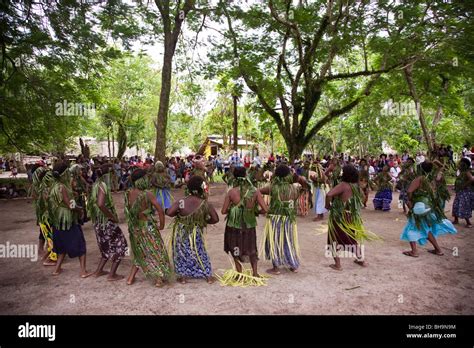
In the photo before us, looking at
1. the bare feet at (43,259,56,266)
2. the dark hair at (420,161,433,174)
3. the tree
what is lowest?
the bare feet at (43,259,56,266)

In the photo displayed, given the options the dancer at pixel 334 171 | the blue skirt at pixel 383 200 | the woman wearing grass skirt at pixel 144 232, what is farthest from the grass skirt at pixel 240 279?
the blue skirt at pixel 383 200

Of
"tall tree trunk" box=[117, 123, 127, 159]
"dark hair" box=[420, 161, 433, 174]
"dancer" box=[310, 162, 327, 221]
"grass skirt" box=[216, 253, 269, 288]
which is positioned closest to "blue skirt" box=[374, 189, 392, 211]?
"dancer" box=[310, 162, 327, 221]

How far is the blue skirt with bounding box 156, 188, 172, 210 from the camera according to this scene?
8.75m

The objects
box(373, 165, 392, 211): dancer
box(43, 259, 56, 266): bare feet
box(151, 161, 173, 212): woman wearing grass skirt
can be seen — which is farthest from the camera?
box(373, 165, 392, 211): dancer

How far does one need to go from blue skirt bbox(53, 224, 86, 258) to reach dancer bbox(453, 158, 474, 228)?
893 centimetres

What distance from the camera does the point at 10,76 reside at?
33.9 ft

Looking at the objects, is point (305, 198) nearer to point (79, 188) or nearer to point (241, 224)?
point (241, 224)

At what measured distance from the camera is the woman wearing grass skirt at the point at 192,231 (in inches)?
183

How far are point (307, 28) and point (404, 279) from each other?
10687 mm

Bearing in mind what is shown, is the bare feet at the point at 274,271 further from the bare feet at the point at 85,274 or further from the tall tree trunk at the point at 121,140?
the tall tree trunk at the point at 121,140

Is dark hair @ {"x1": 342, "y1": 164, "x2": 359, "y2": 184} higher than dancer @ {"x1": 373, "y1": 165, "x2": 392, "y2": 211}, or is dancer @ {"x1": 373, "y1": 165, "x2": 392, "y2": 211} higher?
dark hair @ {"x1": 342, "y1": 164, "x2": 359, "y2": 184}

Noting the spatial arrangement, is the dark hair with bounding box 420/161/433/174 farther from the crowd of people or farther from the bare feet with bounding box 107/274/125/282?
the bare feet with bounding box 107/274/125/282
